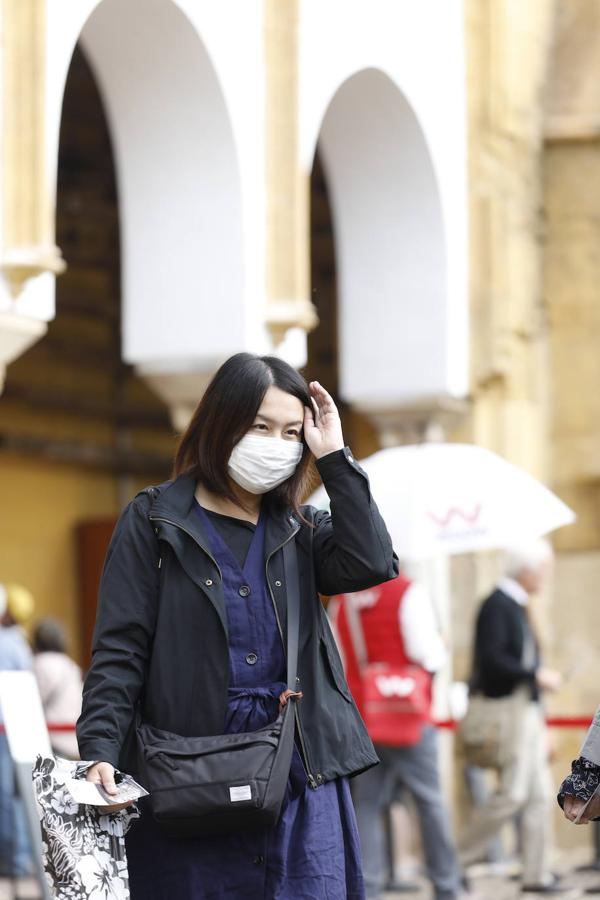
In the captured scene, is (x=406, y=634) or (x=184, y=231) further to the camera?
(x=184, y=231)

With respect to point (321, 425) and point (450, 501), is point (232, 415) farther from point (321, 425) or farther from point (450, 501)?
point (450, 501)

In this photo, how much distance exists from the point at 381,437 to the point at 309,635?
835 cm

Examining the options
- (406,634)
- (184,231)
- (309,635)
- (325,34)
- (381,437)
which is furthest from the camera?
(381,437)

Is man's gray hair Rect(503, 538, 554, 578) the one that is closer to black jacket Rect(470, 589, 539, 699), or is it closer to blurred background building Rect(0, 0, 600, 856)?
black jacket Rect(470, 589, 539, 699)

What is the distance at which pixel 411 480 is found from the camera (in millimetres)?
8594

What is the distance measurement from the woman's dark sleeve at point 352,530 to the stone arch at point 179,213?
211 inches

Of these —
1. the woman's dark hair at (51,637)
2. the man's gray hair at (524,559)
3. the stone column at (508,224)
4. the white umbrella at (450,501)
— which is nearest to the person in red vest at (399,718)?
the white umbrella at (450,501)

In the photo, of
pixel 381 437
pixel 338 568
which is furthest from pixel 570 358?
pixel 338 568

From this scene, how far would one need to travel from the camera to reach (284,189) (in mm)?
9570

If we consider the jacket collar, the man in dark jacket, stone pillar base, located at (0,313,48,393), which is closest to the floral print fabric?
the jacket collar

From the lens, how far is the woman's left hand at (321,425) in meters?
3.98

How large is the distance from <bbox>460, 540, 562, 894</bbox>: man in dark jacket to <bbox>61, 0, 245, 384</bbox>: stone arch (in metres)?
1.71

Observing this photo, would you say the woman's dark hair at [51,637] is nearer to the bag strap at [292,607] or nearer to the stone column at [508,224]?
the stone column at [508,224]

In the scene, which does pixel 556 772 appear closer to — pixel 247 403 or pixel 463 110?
pixel 463 110
